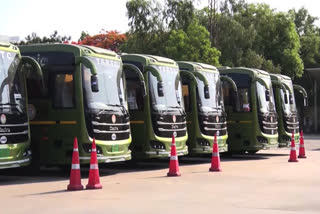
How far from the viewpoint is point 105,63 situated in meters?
16.3

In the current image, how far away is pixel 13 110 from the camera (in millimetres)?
14328

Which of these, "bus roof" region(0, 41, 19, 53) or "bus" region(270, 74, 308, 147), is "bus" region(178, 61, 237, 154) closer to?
"bus" region(270, 74, 308, 147)

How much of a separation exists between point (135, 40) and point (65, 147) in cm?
3181

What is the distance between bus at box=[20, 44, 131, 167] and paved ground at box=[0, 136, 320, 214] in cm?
71

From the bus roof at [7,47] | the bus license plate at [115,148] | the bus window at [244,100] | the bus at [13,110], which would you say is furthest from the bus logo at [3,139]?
the bus window at [244,100]

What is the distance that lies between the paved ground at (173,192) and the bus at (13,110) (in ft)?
2.04

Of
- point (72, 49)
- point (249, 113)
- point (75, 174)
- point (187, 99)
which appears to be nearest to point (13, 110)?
point (72, 49)

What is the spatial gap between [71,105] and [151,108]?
3206 millimetres

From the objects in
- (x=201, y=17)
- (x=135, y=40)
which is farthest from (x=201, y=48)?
(x=201, y=17)

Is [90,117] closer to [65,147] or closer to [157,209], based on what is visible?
[65,147]

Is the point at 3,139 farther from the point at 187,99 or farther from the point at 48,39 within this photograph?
the point at 48,39

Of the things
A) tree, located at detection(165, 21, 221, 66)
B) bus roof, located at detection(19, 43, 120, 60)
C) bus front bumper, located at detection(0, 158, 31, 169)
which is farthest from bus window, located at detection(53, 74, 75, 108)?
tree, located at detection(165, 21, 221, 66)

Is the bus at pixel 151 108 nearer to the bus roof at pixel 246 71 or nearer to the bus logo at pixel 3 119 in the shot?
the bus logo at pixel 3 119

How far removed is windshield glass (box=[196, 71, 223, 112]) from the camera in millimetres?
20844
